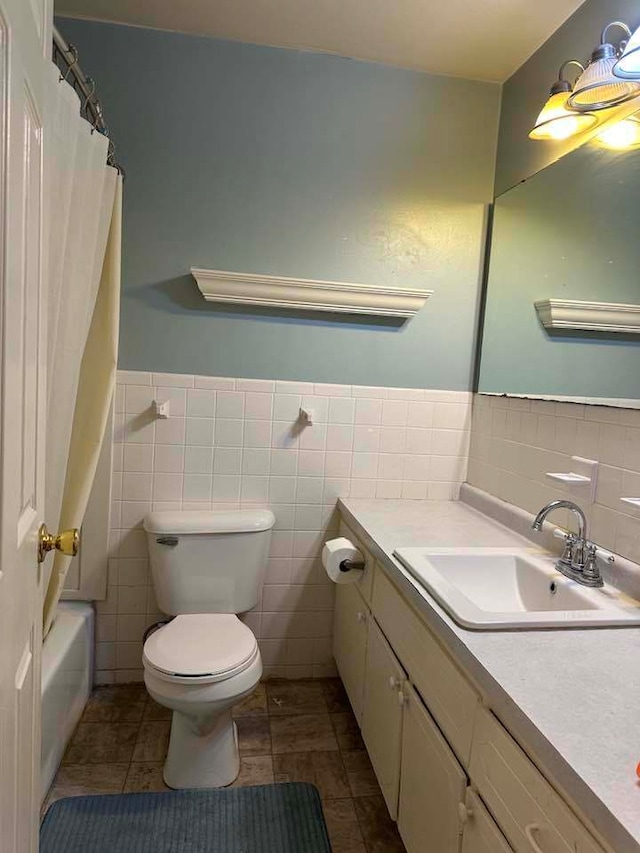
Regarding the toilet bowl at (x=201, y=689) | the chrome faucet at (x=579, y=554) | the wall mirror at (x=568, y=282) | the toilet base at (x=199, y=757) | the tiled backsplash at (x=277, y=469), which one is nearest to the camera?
the chrome faucet at (x=579, y=554)

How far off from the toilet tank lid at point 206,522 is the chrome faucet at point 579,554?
1.06 metres

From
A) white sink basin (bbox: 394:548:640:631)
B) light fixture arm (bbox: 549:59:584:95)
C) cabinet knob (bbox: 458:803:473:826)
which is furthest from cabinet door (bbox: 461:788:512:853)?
light fixture arm (bbox: 549:59:584:95)

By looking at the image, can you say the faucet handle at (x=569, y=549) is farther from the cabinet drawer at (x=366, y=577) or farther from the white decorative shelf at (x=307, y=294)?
the white decorative shelf at (x=307, y=294)

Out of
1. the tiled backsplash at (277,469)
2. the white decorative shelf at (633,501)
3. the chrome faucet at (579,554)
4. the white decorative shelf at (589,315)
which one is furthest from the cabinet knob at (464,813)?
the tiled backsplash at (277,469)

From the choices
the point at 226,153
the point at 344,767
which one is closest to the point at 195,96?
the point at 226,153

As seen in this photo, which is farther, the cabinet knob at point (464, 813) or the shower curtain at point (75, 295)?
the shower curtain at point (75, 295)

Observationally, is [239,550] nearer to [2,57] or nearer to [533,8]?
[2,57]

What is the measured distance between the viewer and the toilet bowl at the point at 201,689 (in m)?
1.72

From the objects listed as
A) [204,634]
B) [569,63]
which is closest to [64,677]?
[204,634]

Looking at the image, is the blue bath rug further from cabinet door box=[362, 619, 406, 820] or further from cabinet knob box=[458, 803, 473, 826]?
cabinet knob box=[458, 803, 473, 826]

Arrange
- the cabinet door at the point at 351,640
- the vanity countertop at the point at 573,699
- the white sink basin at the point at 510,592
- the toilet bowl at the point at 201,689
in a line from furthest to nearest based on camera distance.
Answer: the cabinet door at the point at 351,640
the toilet bowl at the point at 201,689
the white sink basin at the point at 510,592
the vanity countertop at the point at 573,699

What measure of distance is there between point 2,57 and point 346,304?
1.59m

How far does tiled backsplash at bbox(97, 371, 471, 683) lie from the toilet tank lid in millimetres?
111

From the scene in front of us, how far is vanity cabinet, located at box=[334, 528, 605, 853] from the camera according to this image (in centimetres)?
89
